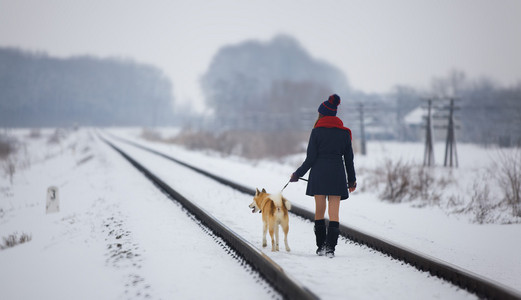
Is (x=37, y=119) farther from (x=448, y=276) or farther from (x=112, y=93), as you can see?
(x=448, y=276)

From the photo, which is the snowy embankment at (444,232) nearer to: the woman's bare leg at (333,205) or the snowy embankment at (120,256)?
the woman's bare leg at (333,205)

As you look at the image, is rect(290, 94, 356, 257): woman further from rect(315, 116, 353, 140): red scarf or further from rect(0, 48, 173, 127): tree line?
rect(0, 48, 173, 127): tree line

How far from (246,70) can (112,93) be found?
94.0m

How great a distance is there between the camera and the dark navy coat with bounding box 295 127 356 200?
4.73 metres

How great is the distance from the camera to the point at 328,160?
475 centimetres

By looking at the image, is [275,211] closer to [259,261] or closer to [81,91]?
[259,261]

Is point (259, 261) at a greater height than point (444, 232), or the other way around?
point (259, 261)

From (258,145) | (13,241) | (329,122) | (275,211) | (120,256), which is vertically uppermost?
(329,122)

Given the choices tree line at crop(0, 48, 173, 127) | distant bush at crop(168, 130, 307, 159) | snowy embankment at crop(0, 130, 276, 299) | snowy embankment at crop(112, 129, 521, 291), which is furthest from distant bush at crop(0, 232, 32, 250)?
tree line at crop(0, 48, 173, 127)

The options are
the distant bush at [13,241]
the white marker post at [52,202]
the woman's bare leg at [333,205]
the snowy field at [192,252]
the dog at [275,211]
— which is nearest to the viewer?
the snowy field at [192,252]

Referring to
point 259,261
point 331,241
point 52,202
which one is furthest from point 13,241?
point 331,241

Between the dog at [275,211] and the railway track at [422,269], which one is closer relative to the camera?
the railway track at [422,269]

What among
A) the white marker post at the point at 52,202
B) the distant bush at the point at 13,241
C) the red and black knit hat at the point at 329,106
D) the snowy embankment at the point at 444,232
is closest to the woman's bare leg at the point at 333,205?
the red and black knit hat at the point at 329,106

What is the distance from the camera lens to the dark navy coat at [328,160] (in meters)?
4.73
